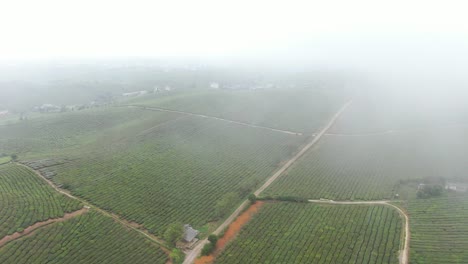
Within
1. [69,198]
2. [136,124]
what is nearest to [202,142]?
[136,124]

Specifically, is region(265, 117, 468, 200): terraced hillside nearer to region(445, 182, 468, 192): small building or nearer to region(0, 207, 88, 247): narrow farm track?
region(445, 182, 468, 192): small building

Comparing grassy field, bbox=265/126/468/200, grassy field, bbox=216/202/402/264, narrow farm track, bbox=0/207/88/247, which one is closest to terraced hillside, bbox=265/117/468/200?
grassy field, bbox=265/126/468/200

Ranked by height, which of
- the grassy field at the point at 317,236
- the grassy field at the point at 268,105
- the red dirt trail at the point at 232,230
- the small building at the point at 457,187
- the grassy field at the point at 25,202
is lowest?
the red dirt trail at the point at 232,230

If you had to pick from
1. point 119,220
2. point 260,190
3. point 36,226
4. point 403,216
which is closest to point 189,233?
point 119,220

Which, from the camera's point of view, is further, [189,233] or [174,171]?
[174,171]

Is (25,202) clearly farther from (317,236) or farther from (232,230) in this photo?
(317,236)

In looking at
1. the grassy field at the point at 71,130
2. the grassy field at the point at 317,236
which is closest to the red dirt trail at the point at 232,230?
the grassy field at the point at 317,236

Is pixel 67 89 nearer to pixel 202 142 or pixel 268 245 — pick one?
pixel 202 142

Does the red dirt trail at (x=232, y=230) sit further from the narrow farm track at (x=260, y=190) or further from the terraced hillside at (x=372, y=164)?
the terraced hillside at (x=372, y=164)
